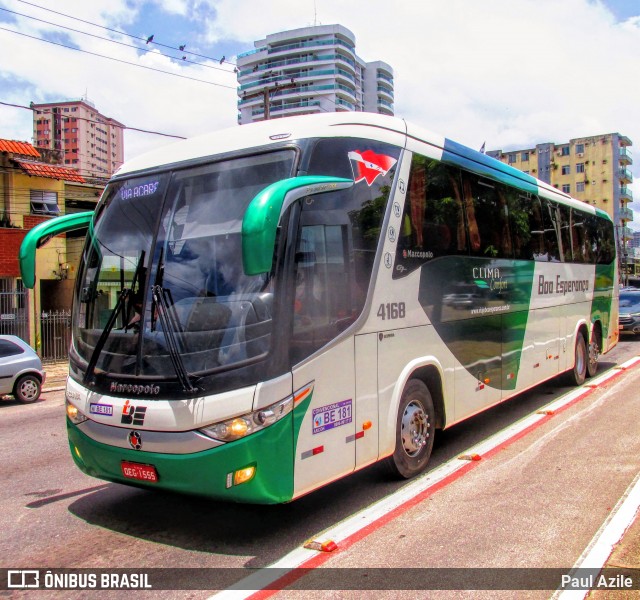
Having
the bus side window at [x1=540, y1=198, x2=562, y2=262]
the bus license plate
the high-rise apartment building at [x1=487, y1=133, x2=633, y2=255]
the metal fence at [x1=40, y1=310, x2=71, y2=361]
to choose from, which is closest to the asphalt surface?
the bus license plate

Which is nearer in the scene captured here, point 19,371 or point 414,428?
point 414,428

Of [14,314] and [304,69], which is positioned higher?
[304,69]

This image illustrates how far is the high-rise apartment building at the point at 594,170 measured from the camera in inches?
3452

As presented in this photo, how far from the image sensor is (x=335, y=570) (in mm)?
3908

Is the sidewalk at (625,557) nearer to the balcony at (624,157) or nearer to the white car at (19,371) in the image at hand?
the white car at (19,371)

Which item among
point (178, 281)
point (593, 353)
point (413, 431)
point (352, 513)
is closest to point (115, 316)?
point (178, 281)

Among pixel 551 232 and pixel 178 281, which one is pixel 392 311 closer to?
pixel 178 281

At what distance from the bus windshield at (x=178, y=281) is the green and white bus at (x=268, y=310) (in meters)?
0.01

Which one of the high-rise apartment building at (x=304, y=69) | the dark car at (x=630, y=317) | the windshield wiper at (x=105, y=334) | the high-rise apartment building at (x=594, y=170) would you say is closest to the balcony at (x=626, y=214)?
the high-rise apartment building at (x=594, y=170)

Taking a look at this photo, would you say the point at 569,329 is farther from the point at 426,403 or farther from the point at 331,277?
the point at 331,277

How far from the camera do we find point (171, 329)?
13.8 feet

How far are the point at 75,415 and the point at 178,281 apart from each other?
149 centimetres

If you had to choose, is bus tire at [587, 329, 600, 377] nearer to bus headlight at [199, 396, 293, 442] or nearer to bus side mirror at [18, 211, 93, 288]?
bus headlight at [199, 396, 293, 442]

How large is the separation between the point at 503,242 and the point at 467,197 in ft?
4.11
